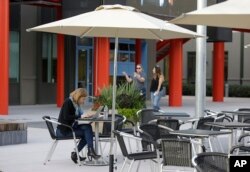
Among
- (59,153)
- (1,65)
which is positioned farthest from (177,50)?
(59,153)

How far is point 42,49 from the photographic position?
84.1ft

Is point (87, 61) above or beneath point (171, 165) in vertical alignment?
above

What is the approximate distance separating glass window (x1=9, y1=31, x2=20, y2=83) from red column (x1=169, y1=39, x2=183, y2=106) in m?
6.93

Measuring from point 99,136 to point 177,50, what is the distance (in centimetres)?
1682

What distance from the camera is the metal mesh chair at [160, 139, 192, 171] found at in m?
6.40

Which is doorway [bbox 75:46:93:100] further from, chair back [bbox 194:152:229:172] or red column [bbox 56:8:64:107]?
chair back [bbox 194:152:229:172]

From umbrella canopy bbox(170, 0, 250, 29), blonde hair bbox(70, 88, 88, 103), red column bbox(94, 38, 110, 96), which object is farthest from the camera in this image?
red column bbox(94, 38, 110, 96)

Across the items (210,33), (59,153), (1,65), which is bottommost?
(59,153)

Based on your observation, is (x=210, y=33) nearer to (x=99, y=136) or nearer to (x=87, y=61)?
(x=87, y=61)

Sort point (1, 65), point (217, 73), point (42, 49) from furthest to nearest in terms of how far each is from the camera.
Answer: point (217, 73), point (42, 49), point (1, 65)

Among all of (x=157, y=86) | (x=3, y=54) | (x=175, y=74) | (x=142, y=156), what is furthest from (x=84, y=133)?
(x=175, y=74)

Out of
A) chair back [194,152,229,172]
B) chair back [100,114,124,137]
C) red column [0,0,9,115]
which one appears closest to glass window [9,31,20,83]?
red column [0,0,9,115]

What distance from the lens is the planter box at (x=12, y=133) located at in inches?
447

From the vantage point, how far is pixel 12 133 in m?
11.6
